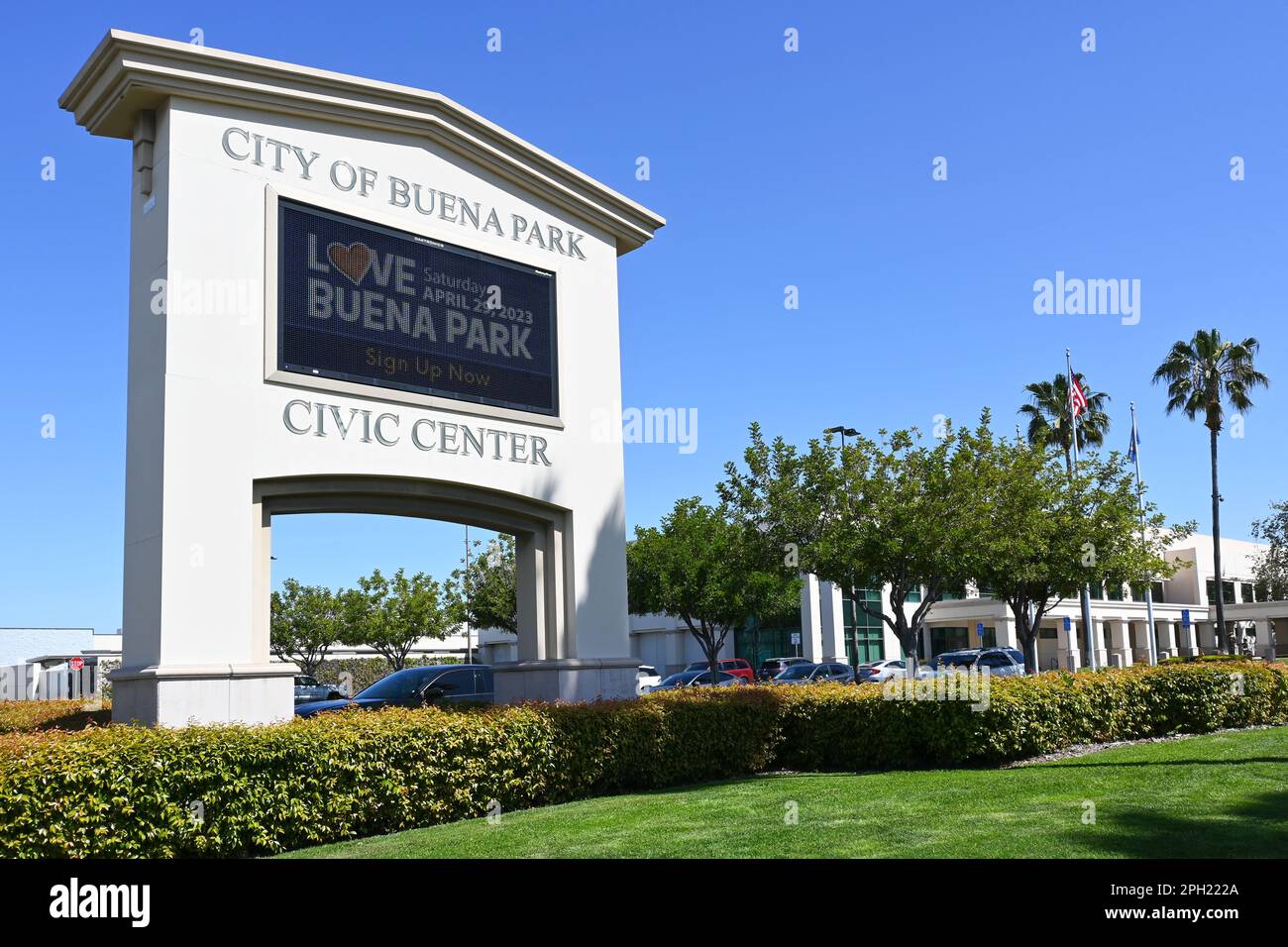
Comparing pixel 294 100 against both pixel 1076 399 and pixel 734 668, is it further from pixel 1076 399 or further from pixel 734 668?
pixel 734 668

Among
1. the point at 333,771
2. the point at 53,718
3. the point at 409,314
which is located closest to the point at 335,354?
the point at 409,314

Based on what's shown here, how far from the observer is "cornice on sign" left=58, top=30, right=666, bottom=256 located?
36.4ft

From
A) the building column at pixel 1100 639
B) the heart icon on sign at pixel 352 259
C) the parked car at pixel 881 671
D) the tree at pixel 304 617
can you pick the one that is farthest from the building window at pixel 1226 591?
the heart icon on sign at pixel 352 259

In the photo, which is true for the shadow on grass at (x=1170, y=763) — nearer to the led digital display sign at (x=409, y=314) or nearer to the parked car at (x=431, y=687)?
the led digital display sign at (x=409, y=314)

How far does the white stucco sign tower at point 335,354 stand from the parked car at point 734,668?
978 inches

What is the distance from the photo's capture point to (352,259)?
1257 centimetres

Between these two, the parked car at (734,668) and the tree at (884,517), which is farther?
the parked car at (734,668)

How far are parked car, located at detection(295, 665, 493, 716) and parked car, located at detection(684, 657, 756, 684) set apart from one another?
1988 cm

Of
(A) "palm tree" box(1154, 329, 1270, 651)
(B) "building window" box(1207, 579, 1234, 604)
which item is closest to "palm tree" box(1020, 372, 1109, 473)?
(A) "palm tree" box(1154, 329, 1270, 651)

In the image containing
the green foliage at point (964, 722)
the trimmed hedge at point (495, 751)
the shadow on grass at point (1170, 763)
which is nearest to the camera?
the trimmed hedge at point (495, 751)

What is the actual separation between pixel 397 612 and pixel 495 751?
1709 inches

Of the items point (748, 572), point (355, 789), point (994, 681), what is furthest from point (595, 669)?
point (748, 572)

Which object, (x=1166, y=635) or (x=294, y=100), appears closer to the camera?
(x=294, y=100)

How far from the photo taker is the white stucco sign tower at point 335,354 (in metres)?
11.0
